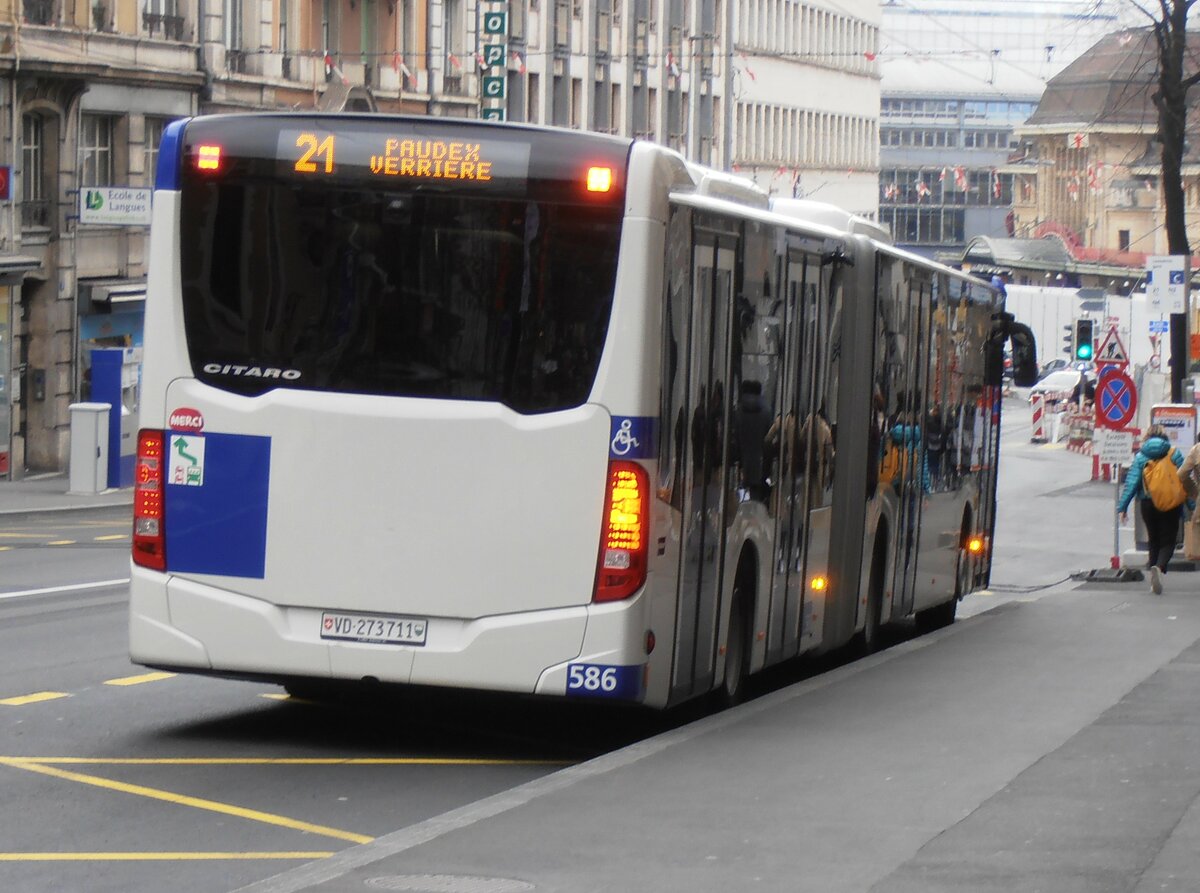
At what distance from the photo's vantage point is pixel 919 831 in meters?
8.76

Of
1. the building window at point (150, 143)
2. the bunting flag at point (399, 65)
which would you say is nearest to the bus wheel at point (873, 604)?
the building window at point (150, 143)

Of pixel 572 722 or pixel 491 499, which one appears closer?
pixel 491 499

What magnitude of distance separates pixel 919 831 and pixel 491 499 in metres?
2.70

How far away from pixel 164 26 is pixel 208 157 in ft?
110

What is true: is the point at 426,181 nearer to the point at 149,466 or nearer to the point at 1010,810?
the point at 149,466

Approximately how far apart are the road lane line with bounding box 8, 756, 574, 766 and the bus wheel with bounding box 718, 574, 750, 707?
1.46 metres

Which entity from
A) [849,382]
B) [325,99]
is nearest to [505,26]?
[325,99]

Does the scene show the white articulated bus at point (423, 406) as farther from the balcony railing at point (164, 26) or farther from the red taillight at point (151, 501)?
the balcony railing at point (164, 26)

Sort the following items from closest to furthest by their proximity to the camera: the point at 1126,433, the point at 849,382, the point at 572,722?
1. the point at 572,722
2. the point at 849,382
3. the point at 1126,433

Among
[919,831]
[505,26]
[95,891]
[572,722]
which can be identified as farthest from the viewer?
[505,26]

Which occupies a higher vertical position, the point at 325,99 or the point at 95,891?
the point at 325,99

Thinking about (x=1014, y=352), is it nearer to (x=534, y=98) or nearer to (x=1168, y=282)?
(x=1168, y=282)

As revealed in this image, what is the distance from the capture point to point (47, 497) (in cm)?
3441

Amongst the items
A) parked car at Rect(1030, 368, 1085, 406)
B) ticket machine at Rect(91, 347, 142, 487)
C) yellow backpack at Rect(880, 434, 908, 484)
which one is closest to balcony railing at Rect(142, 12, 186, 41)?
ticket machine at Rect(91, 347, 142, 487)
